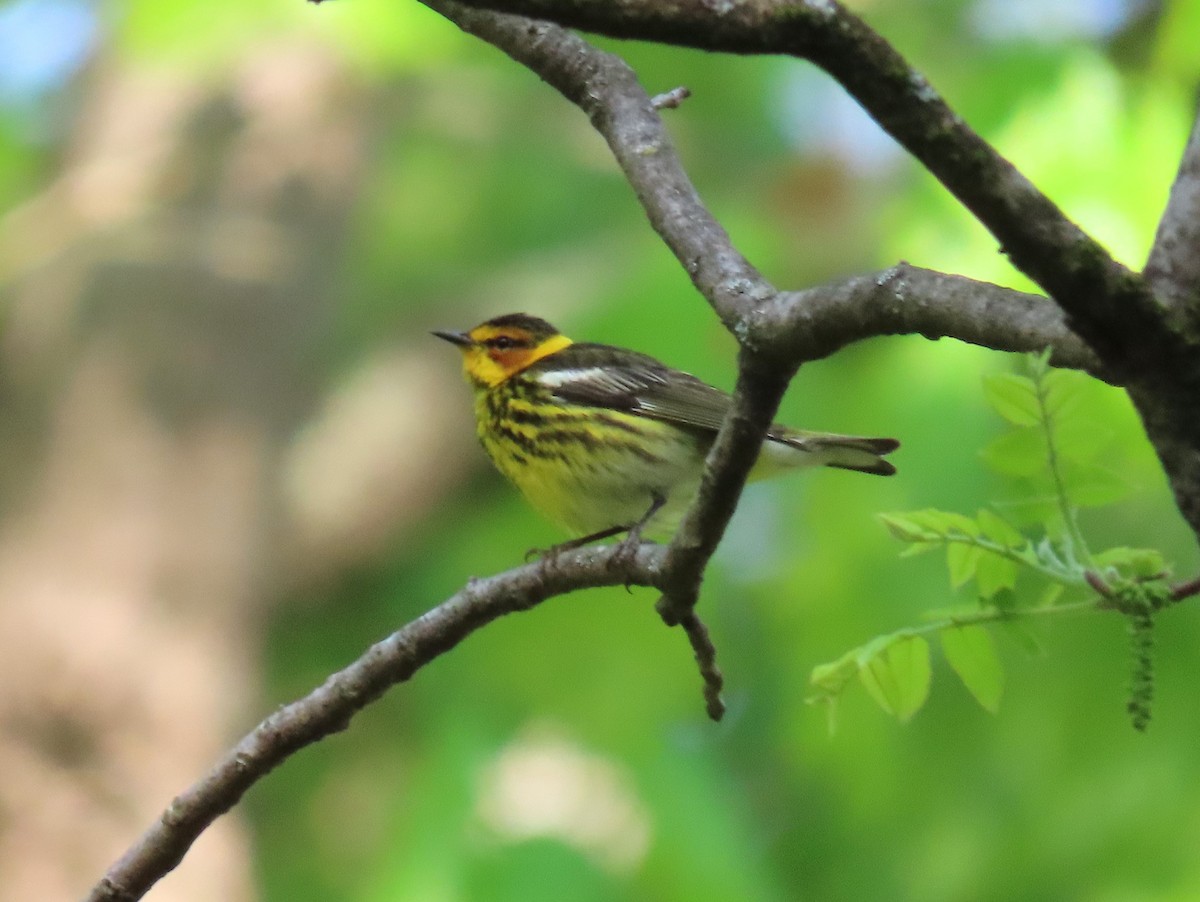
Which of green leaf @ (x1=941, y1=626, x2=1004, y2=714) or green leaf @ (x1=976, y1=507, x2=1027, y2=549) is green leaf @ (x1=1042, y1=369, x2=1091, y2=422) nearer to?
green leaf @ (x1=976, y1=507, x2=1027, y2=549)

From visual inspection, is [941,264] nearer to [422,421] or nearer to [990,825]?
[990,825]

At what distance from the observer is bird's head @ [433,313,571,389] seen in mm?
4547

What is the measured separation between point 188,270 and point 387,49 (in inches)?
88.1

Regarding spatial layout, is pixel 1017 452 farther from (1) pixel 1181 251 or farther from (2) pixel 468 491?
(2) pixel 468 491

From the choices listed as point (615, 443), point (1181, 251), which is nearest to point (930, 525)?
point (1181, 251)

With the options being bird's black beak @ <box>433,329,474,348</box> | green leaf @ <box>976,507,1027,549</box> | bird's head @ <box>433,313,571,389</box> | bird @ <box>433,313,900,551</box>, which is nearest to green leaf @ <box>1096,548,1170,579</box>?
green leaf @ <box>976,507,1027,549</box>

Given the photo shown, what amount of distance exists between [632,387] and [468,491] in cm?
404

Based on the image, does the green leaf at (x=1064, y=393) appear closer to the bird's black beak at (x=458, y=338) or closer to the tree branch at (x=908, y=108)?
the tree branch at (x=908, y=108)

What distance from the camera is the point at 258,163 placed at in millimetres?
8438

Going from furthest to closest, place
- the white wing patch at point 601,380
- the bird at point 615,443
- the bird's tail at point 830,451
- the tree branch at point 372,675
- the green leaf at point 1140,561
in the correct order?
the white wing patch at point 601,380 → the bird at point 615,443 → the bird's tail at point 830,451 → the tree branch at point 372,675 → the green leaf at point 1140,561

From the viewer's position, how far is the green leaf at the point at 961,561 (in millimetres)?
1774

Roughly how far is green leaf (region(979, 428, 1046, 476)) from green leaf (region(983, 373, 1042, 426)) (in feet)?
0.07

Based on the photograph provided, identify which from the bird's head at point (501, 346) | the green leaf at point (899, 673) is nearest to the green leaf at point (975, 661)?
the green leaf at point (899, 673)

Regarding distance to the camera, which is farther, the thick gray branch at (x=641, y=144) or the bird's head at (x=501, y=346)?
the bird's head at (x=501, y=346)
